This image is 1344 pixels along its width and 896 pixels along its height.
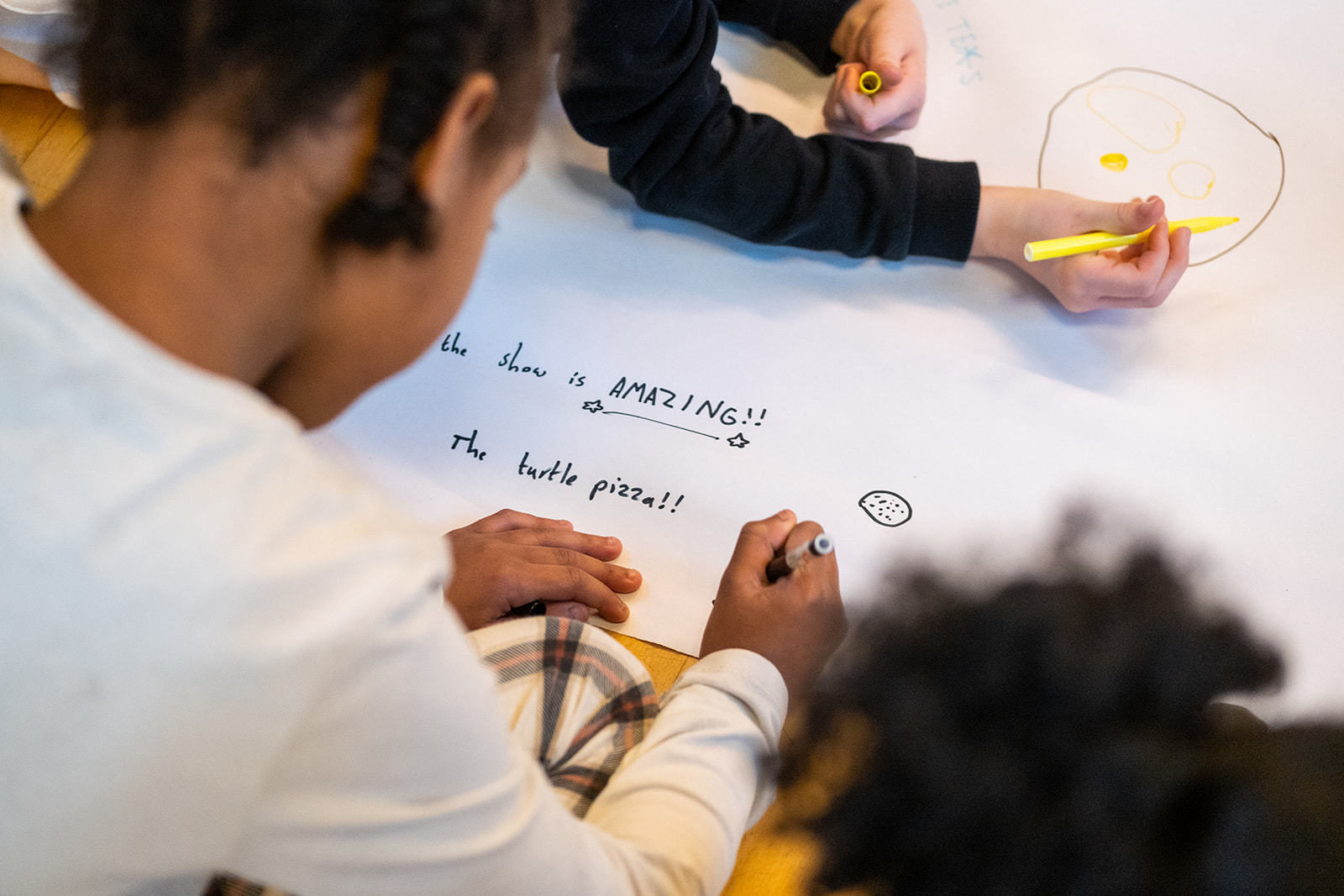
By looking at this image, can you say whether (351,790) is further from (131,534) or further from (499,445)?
(499,445)

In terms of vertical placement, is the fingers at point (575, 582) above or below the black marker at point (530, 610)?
above

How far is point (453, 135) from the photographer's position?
0.33 metres

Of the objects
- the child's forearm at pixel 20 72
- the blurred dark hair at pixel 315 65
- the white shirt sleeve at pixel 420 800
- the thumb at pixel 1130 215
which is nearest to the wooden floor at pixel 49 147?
the child's forearm at pixel 20 72

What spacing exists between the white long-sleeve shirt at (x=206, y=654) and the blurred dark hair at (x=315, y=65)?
0.06 m

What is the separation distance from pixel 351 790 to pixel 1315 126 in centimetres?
75

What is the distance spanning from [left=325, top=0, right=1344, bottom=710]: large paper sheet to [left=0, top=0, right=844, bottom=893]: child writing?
0.20 metres

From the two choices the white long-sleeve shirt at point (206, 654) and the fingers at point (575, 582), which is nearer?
the white long-sleeve shirt at point (206, 654)

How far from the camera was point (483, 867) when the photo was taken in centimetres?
34

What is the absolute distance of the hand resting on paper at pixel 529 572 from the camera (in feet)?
1.65

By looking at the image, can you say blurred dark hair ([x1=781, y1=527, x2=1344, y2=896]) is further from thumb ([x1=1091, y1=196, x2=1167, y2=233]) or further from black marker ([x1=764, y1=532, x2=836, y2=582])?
thumb ([x1=1091, y1=196, x2=1167, y2=233])

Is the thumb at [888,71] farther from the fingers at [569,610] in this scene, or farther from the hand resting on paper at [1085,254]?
the fingers at [569,610]

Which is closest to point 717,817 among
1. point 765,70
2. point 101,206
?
point 101,206

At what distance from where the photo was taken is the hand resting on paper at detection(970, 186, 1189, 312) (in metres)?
0.60

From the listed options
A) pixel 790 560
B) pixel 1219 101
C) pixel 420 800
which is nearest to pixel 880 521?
pixel 790 560
